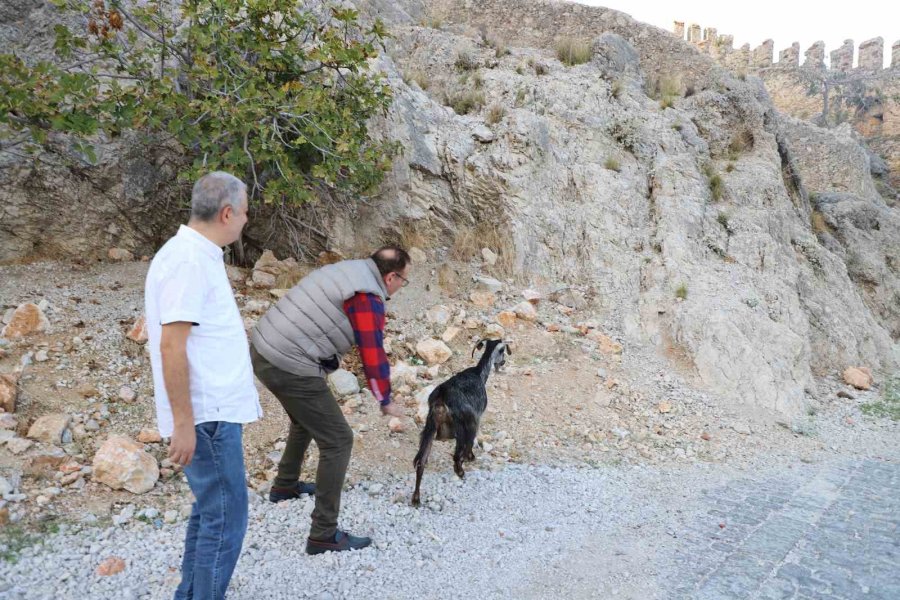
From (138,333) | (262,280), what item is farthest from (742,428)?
(138,333)

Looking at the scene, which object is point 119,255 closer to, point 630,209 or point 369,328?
point 369,328

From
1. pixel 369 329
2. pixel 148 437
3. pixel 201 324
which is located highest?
pixel 201 324

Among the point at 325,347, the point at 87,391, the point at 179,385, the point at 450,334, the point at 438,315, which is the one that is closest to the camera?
the point at 179,385

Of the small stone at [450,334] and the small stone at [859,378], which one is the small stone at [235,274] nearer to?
the small stone at [450,334]

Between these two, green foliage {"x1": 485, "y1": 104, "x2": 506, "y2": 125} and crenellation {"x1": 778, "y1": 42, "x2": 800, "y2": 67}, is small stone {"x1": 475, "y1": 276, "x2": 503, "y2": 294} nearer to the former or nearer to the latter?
green foliage {"x1": 485, "y1": 104, "x2": 506, "y2": 125}

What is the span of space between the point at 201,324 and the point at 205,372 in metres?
0.20

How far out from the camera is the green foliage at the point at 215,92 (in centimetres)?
496

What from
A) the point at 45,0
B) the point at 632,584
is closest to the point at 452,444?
the point at 632,584

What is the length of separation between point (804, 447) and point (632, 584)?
3.71 metres

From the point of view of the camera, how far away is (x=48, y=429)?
4211 millimetres

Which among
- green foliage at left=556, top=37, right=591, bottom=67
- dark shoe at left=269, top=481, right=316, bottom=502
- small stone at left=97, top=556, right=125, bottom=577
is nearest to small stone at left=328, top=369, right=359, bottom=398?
dark shoe at left=269, top=481, right=316, bottom=502

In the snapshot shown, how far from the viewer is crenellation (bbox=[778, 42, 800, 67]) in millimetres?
30844

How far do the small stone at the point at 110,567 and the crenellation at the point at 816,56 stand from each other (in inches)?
1475

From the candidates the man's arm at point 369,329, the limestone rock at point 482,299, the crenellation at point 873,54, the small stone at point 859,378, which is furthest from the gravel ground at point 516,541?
the crenellation at point 873,54
